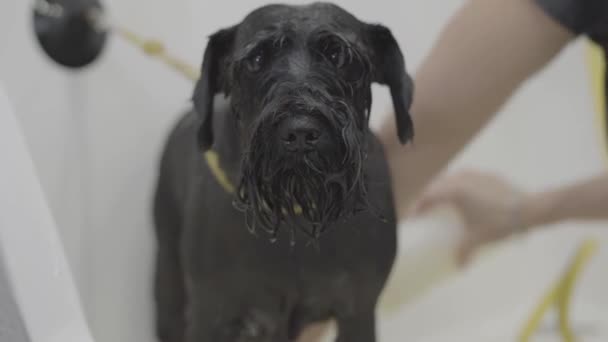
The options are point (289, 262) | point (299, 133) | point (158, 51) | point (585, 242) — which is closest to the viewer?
point (299, 133)

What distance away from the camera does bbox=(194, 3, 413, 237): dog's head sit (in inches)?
14.5

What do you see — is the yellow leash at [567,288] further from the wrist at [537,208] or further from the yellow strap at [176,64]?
the yellow strap at [176,64]

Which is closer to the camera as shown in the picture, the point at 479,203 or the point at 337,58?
the point at 337,58

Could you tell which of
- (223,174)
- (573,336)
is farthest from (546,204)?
(223,174)

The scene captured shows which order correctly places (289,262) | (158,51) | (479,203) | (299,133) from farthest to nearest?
(479,203) → (158,51) → (289,262) → (299,133)

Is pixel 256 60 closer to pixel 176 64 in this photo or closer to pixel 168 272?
pixel 176 64

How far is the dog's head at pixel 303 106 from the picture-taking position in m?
0.37

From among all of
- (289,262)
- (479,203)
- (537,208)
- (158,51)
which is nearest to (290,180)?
(289,262)

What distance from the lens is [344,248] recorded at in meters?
0.48

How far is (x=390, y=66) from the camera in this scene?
0.44m

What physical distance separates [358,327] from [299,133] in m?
0.26

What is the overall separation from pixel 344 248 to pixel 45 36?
0.38 meters

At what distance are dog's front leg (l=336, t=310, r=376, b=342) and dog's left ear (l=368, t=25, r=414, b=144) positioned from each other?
178mm

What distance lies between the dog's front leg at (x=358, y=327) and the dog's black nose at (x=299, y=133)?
23cm
